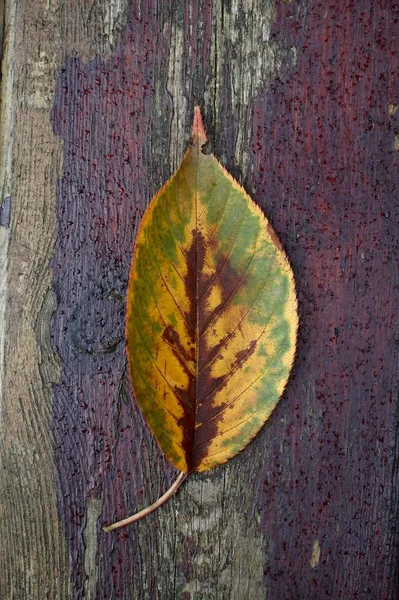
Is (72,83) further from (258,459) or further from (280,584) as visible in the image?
(280,584)

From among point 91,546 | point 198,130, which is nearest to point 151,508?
point 91,546

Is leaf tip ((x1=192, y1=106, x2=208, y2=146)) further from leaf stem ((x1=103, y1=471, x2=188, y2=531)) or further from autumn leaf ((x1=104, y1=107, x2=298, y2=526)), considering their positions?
leaf stem ((x1=103, y1=471, x2=188, y2=531))

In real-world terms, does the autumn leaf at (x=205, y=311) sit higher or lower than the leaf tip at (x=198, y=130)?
lower

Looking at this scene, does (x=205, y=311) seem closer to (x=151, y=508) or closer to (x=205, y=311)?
(x=205, y=311)

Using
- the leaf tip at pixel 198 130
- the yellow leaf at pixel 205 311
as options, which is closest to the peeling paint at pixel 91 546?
the yellow leaf at pixel 205 311

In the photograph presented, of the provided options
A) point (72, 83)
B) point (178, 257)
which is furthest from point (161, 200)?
point (72, 83)

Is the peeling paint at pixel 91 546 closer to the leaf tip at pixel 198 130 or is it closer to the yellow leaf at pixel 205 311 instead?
the yellow leaf at pixel 205 311

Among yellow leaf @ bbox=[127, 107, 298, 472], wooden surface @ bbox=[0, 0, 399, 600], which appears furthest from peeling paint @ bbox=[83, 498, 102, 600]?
yellow leaf @ bbox=[127, 107, 298, 472]
